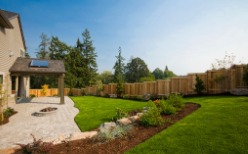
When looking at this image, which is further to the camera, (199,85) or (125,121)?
(199,85)

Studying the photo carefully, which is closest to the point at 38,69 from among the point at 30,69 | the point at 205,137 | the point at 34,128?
the point at 30,69

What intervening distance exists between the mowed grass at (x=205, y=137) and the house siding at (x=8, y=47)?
10393 mm

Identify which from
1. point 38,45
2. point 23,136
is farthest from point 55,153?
point 38,45

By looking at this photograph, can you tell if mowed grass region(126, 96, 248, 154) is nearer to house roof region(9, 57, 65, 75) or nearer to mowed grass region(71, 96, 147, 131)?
mowed grass region(71, 96, 147, 131)

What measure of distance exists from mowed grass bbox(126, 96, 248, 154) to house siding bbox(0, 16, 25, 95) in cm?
1039

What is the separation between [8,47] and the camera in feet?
42.9

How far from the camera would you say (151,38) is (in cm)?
1327

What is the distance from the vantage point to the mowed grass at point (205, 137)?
3.97 meters

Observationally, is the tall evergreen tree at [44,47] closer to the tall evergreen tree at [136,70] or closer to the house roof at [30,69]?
the tall evergreen tree at [136,70]

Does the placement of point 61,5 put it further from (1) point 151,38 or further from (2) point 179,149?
(2) point 179,149

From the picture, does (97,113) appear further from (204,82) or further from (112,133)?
(204,82)

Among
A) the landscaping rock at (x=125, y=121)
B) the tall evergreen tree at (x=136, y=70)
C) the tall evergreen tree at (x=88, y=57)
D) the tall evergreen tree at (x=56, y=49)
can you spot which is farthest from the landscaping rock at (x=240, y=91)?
the tall evergreen tree at (x=136, y=70)

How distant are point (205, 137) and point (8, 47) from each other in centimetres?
1446

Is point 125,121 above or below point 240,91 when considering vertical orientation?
below
